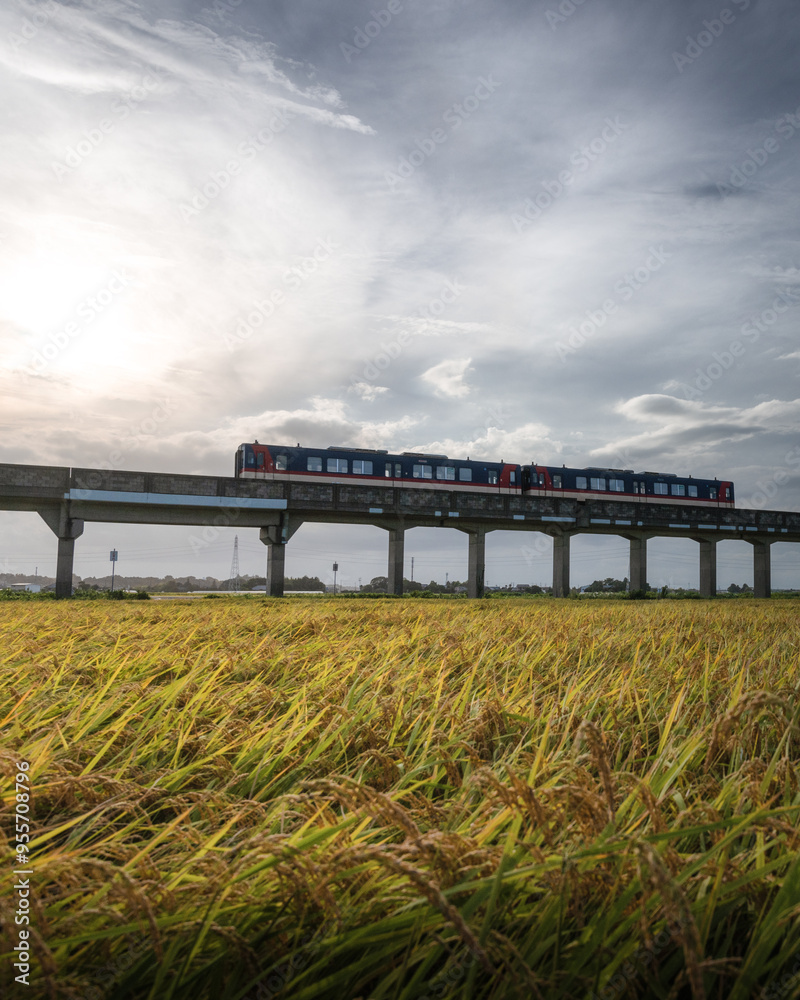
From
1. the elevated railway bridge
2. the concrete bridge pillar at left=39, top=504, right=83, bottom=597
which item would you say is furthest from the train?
the concrete bridge pillar at left=39, top=504, right=83, bottom=597

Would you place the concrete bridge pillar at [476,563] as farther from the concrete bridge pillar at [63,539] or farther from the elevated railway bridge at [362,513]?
the concrete bridge pillar at [63,539]

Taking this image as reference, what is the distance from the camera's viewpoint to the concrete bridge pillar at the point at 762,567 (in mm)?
39000

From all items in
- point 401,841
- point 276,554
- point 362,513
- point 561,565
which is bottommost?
point 401,841

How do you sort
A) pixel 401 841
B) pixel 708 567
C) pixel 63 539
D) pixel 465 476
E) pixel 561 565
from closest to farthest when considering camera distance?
1. pixel 401 841
2. pixel 63 539
3. pixel 561 565
4. pixel 465 476
5. pixel 708 567

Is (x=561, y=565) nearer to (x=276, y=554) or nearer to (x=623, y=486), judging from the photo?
(x=623, y=486)

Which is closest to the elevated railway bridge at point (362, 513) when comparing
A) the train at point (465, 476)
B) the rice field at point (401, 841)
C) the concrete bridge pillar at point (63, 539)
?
the concrete bridge pillar at point (63, 539)

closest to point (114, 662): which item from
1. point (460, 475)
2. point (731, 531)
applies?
point (460, 475)

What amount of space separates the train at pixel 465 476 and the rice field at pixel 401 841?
26.3m

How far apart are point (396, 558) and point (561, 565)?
9.68m

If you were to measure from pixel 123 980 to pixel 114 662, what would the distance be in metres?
3.36

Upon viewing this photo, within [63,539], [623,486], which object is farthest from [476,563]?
[63,539]

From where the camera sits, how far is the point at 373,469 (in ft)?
103

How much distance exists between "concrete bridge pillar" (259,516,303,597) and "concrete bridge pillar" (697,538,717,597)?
26452mm

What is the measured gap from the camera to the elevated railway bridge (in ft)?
78.1
